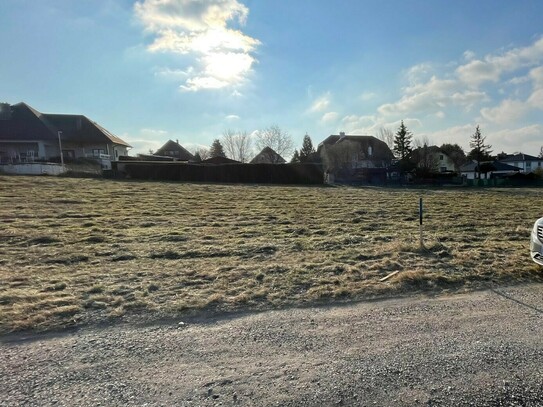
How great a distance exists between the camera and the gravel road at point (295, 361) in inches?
92.3

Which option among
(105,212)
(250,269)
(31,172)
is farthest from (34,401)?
(31,172)

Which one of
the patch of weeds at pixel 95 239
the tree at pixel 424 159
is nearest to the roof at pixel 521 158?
the tree at pixel 424 159

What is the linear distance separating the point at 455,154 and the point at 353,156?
3399 cm

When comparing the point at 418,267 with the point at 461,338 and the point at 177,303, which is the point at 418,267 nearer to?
the point at 461,338

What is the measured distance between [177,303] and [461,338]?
332 cm

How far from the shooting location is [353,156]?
1854 inches

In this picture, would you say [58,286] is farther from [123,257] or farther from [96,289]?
[123,257]

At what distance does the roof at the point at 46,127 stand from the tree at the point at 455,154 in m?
63.0

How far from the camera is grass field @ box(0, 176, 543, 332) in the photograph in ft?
13.6

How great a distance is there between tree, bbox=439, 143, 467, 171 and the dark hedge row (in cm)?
4290

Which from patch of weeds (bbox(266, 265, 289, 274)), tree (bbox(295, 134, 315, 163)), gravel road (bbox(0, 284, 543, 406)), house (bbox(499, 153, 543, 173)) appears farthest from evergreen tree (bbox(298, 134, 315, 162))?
gravel road (bbox(0, 284, 543, 406))

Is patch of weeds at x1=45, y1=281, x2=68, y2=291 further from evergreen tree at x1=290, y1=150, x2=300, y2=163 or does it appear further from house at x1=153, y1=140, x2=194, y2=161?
house at x1=153, y1=140, x2=194, y2=161

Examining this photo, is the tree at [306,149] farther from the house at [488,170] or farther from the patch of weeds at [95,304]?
the patch of weeds at [95,304]

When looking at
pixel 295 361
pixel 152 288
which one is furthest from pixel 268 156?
pixel 295 361
